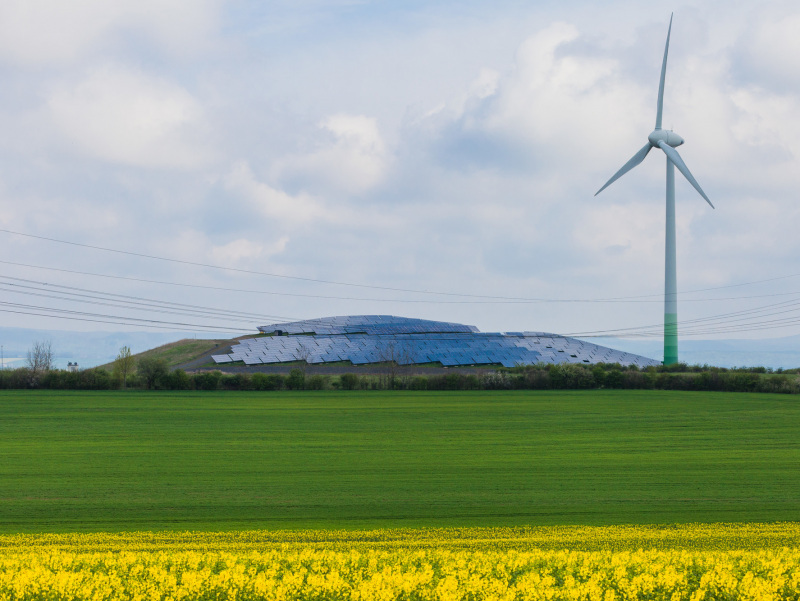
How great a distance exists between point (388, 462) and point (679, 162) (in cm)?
5977

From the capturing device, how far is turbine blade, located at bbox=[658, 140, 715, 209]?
3177 inches

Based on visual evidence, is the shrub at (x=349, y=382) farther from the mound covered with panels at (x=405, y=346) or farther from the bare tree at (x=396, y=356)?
the mound covered with panels at (x=405, y=346)

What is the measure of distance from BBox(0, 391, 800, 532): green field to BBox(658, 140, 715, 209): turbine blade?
26219 millimetres

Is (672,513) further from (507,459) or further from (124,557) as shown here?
(124,557)

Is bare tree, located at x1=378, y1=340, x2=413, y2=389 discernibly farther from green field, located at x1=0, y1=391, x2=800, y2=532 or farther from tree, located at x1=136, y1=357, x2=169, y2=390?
tree, located at x1=136, y1=357, x2=169, y2=390

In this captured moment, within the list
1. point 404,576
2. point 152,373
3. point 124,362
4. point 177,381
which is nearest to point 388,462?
point 404,576

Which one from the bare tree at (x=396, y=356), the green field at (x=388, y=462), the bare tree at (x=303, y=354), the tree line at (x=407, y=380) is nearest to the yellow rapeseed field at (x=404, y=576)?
the green field at (x=388, y=462)

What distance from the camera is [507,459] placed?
3828cm

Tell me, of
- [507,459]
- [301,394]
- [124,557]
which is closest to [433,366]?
[301,394]

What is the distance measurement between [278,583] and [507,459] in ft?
90.2

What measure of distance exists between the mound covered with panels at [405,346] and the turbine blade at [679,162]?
3383 centimetres

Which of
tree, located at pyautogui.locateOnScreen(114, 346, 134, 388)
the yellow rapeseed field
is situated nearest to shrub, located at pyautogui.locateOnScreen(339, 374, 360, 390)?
tree, located at pyautogui.locateOnScreen(114, 346, 134, 388)

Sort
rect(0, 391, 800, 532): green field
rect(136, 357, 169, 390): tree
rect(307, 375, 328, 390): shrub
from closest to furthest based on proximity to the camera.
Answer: rect(0, 391, 800, 532): green field → rect(136, 357, 169, 390): tree → rect(307, 375, 328, 390): shrub

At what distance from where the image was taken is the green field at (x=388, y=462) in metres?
25.3
